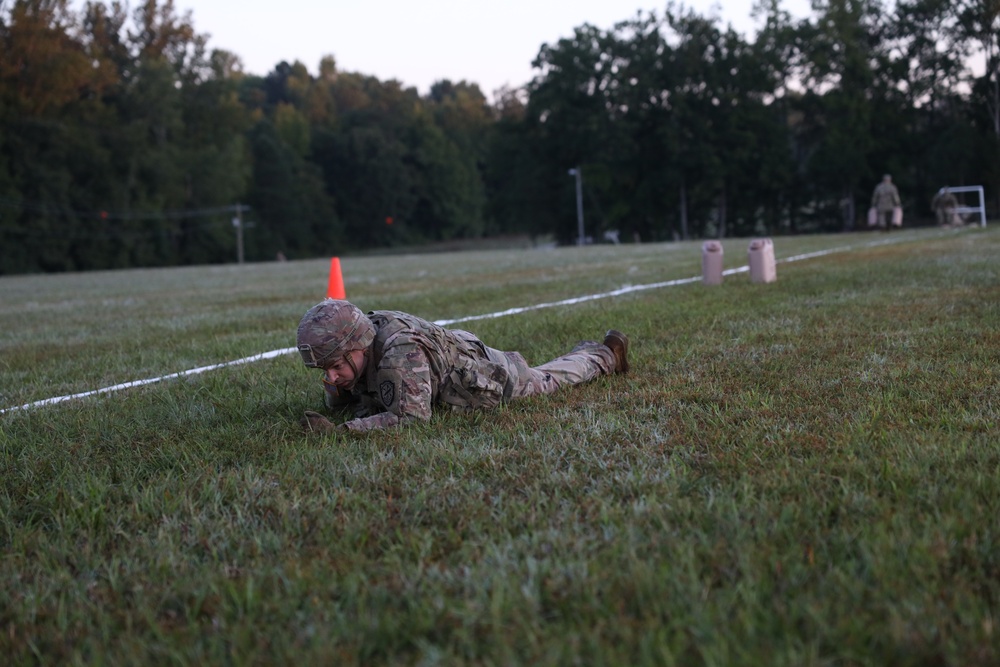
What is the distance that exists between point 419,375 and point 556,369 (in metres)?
1.00

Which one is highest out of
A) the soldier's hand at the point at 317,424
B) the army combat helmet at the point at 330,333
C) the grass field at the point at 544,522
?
the army combat helmet at the point at 330,333

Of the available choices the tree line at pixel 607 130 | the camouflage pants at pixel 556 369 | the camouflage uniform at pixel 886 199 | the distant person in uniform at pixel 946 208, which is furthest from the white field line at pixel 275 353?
the tree line at pixel 607 130

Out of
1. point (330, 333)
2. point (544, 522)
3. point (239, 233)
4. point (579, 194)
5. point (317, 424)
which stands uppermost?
point (579, 194)

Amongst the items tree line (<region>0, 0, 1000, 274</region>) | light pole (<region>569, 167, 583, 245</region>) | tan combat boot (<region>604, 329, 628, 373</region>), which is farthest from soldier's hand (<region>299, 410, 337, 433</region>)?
light pole (<region>569, 167, 583, 245</region>)

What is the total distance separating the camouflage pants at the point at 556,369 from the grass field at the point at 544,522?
15cm

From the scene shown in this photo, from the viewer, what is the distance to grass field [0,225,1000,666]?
2.07m

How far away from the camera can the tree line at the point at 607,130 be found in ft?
167

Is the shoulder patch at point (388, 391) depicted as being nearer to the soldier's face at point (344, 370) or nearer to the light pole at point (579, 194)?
the soldier's face at point (344, 370)

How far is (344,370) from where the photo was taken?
425 cm

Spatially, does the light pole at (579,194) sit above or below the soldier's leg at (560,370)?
above

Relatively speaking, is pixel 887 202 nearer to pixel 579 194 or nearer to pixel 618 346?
pixel 618 346

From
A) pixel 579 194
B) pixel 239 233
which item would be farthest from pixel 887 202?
pixel 239 233

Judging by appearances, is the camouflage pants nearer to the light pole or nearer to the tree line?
the tree line

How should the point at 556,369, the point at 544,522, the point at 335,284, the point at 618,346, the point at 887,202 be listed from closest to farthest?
1. the point at 544,522
2. the point at 556,369
3. the point at 618,346
4. the point at 335,284
5. the point at 887,202
